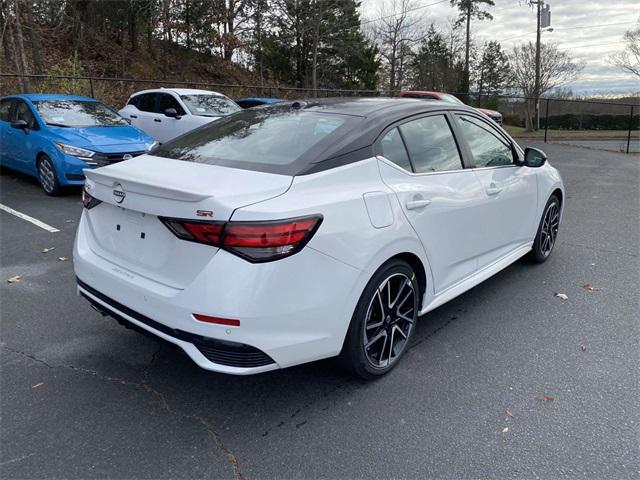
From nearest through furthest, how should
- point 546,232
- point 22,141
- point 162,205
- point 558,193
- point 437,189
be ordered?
1. point 162,205
2. point 437,189
3. point 546,232
4. point 558,193
5. point 22,141

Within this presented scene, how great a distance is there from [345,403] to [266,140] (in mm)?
1595

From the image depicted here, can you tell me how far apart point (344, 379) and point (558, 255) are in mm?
3470

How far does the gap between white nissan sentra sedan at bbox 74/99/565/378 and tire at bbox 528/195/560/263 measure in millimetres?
1332

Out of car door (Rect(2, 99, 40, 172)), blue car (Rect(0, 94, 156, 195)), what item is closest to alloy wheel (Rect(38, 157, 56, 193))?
blue car (Rect(0, 94, 156, 195))

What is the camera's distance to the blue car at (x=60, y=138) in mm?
7512

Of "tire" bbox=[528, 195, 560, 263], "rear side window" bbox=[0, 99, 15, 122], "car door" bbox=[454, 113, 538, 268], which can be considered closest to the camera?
"car door" bbox=[454, 113, 538, 268]

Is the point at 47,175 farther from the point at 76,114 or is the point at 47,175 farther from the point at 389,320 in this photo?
the point at 389,320

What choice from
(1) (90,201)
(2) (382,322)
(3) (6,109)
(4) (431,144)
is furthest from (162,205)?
(3) (6,109)

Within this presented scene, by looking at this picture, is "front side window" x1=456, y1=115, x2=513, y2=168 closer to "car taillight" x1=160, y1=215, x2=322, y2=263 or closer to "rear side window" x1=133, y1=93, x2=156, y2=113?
"car taillight" x1=160, y1=215, x2=322, y2=263

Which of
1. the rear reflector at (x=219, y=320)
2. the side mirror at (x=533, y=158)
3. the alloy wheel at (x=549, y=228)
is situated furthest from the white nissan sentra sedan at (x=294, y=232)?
the alloy wheel at (x=549, y=228)

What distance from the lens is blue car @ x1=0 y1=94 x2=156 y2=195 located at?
751 cm

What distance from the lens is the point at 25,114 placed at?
27.4ft

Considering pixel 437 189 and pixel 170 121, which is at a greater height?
pixel 170 121

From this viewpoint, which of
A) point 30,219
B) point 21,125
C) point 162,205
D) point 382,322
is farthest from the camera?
point 21,125
